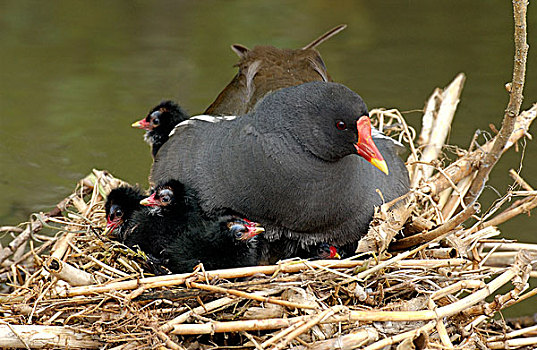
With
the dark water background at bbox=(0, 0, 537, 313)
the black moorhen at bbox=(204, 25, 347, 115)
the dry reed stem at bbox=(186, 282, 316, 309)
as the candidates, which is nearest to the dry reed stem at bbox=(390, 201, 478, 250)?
the dry reed stem at bbox=(186, 282, 316, 309)

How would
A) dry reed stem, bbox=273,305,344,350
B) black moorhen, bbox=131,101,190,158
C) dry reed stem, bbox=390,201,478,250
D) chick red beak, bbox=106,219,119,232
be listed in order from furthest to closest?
black moorhen, bbox=131,101,190,158
chick red beak, bbox=106,219,119,232
dry reed stem, bbox=390,201,478,250
dry reed stem, bbox=273,305,344,350

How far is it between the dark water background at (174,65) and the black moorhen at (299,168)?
1648mm

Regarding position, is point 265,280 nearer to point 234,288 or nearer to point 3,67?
point 234,288

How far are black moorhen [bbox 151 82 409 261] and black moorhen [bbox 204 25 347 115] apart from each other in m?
0.40

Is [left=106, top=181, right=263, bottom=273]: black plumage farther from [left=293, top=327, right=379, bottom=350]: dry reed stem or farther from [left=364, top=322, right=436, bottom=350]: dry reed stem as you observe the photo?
[left=364, top=322, right=436, bottom=350]: dry reed stem

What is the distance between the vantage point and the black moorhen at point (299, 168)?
10.1 feet

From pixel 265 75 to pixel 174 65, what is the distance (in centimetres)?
256

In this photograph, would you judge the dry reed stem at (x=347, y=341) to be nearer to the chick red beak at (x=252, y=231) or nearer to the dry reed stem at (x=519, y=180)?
the chick red beak at (x=252, y=231)

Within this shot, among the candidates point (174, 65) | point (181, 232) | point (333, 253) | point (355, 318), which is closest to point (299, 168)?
point (333, 253)

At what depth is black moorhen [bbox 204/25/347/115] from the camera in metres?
3.76

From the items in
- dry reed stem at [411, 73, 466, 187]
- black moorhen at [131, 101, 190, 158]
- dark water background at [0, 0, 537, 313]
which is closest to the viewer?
black moorhen at [131, 101, 190, 158]

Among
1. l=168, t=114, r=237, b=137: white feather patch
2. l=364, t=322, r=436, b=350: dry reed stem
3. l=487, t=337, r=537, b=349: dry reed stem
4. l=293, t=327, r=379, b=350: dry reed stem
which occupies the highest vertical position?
l=168, t=114, r=237, b=137: white feather patch

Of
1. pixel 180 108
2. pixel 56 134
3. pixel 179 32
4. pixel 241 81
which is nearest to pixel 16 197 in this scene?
pixel 56 134

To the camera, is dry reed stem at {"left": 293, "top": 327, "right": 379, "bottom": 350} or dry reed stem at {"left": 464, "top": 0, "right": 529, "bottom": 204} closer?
dry reed stem at {"left": 293, "top": 327, "right": 379, "bottom": 350}
